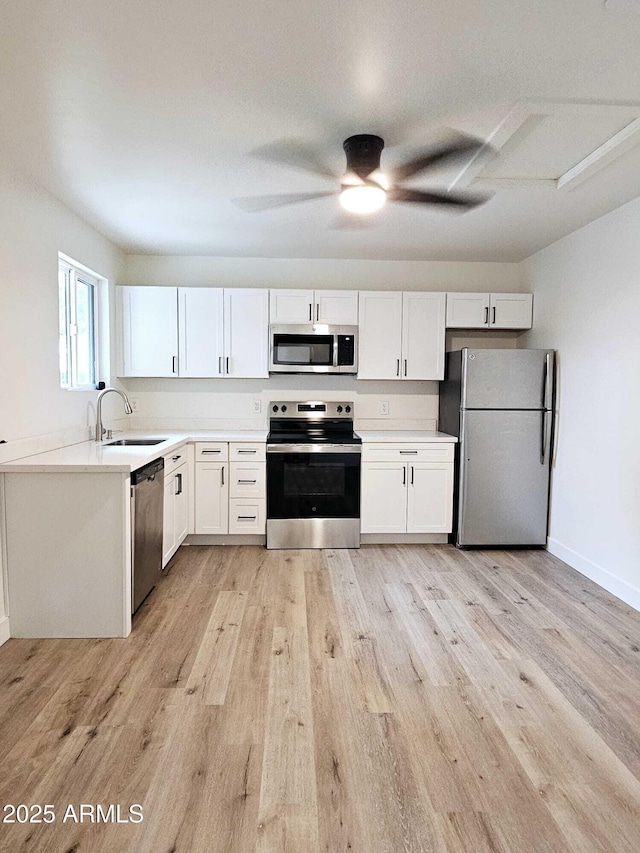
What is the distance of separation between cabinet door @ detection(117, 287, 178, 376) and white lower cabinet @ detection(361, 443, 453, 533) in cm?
188

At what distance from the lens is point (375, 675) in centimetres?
235

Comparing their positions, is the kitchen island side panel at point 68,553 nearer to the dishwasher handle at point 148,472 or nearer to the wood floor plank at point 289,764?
the dishwasher handle at point 148,472

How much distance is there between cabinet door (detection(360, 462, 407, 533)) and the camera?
424 centimetres

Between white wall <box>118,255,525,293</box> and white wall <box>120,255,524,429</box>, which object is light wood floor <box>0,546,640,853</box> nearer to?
white wall <box>120,255,524,429</box>

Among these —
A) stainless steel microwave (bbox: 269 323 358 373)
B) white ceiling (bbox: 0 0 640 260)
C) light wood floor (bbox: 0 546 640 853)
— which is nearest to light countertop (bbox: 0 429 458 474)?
stainless steel microwave (bbox: 269 323 358 373)

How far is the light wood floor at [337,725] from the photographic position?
5.04ft

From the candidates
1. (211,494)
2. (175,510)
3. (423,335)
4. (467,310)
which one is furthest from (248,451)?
(467,310)

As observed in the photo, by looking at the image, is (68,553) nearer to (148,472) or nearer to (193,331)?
(148,472)

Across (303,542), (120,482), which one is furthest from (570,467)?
(120,482)

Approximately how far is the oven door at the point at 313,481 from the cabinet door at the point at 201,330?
0.99m

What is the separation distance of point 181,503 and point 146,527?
905mm

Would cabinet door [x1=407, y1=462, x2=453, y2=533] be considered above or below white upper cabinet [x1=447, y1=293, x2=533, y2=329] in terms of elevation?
below

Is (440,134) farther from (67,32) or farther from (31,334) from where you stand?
(31,334)

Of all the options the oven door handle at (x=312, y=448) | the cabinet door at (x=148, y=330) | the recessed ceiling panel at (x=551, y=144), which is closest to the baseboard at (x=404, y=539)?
the oven door handle at (x=312, y=448)
